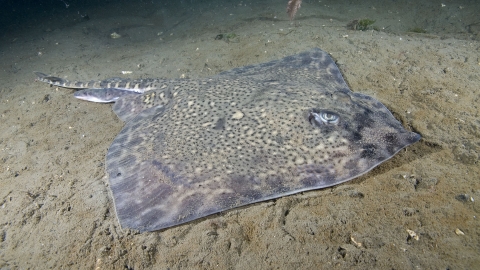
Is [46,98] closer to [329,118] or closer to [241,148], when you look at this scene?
[241,148]

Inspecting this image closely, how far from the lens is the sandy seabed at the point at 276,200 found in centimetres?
271

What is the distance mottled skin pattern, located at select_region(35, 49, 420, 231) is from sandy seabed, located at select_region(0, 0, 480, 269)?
0.33 m

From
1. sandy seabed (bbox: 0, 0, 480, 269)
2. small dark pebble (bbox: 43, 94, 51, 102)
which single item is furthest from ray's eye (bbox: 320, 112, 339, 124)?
small dark pebble (bbox: 43, 94, 51, 102)

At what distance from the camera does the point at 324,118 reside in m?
3.32

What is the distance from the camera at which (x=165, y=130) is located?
3.87 meters

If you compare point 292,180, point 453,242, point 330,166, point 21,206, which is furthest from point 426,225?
point 21,206

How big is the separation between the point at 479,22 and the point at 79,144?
1129 cm

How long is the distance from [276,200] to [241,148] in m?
0.72

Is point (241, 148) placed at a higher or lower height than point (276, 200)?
higher

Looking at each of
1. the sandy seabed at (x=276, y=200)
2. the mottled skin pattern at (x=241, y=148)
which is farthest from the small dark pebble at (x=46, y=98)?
the mottled skin pattern at (x=241, y=148)

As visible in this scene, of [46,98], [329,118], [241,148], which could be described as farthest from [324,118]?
[46,98]

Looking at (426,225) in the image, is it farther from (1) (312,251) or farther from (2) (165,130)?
(2) (165,130)


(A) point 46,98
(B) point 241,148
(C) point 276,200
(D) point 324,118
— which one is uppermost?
(D) point 324,118

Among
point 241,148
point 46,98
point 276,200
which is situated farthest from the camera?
point 46,98
